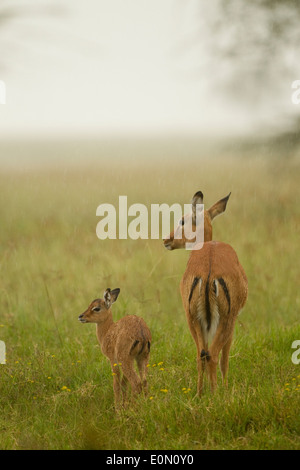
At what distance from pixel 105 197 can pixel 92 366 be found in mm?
12129

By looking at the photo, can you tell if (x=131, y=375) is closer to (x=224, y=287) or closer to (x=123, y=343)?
(x=123, y=343)

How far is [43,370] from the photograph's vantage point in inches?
290

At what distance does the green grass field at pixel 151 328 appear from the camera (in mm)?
5555

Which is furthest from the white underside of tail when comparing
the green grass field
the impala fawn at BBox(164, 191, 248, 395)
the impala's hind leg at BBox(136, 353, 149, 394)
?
the impala's hind leg at BBox(136, 353, 149, 394)

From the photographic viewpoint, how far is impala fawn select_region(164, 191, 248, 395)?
19.5 ft

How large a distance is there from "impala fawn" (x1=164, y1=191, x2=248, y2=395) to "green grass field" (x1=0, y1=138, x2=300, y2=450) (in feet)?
1.23

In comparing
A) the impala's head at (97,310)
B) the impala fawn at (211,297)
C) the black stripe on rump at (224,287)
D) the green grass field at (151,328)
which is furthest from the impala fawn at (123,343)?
the black stripe on rump at (224,287)

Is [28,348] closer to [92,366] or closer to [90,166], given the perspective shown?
[92,366]

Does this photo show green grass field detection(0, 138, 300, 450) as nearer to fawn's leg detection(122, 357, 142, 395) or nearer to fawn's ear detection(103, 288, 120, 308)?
fawn's leg detection(122, 357, 142, 395)

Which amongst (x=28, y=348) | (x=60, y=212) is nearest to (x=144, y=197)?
(x=60, y=212)

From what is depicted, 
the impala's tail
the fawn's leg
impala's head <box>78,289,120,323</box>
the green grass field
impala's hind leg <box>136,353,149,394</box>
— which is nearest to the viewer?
the green grass field

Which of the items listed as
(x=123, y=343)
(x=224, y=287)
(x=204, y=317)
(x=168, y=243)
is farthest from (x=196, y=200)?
(x=123, y=343)

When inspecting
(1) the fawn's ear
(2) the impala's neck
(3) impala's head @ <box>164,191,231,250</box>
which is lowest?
(2) the impala's neck

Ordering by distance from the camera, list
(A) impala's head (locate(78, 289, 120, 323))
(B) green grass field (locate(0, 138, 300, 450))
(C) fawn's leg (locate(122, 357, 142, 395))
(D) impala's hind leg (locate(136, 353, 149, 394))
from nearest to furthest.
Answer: (B) green grass field (locate(0, 138, 300, 450))
(C) fawn's leg (locate(122, 357, 142, 395))
(D) impala's hind leg (locate(136, 353, 149, 394))
(A) impala's head (locate(78, 289, 120, 323))
